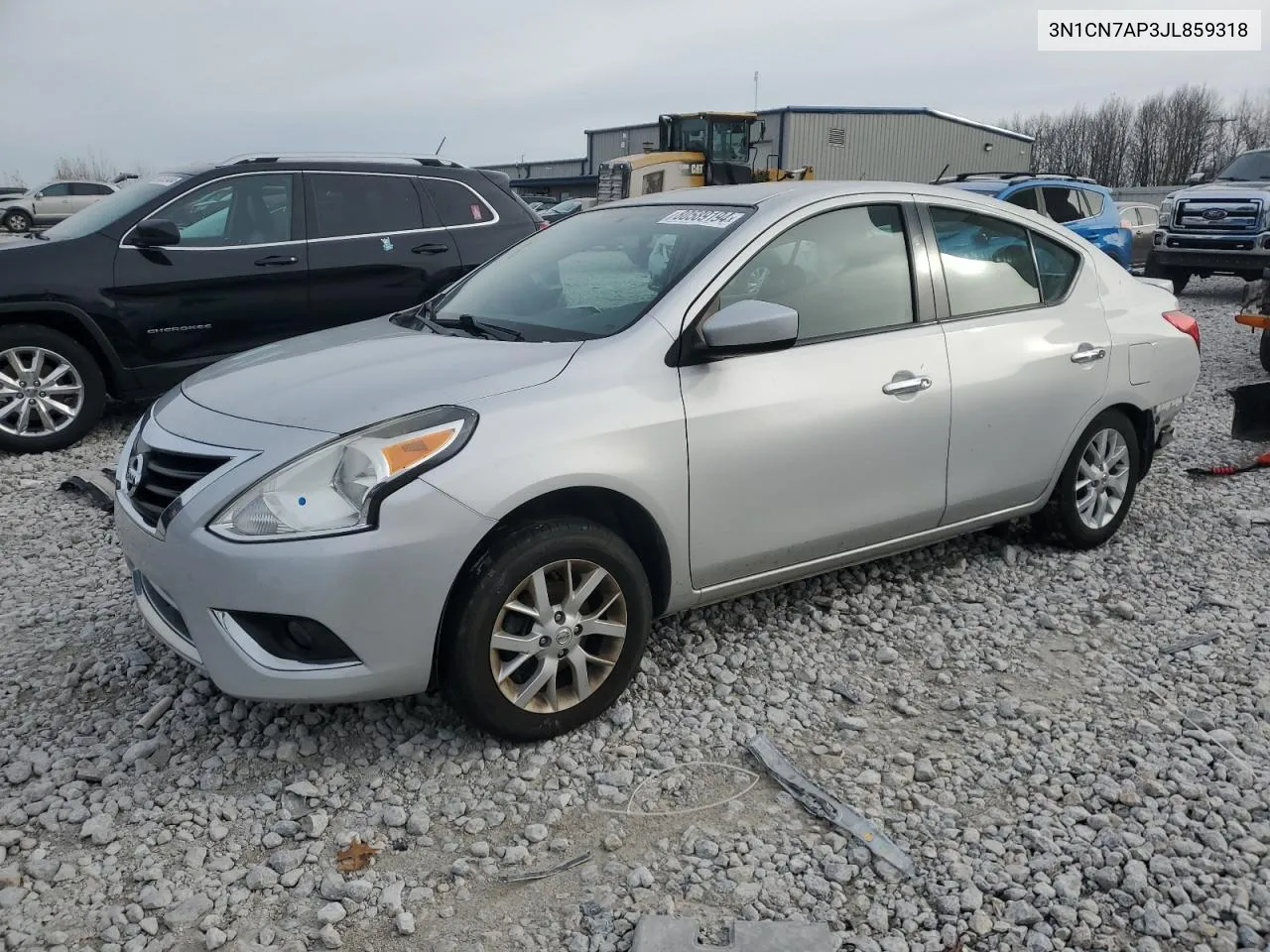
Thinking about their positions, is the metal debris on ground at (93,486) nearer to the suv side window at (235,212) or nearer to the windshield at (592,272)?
the suv side window at (235,212)

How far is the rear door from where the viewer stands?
7188mm

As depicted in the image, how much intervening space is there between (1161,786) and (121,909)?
113 inches

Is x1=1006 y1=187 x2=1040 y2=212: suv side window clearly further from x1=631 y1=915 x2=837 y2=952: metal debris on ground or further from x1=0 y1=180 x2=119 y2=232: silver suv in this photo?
x1=0 y1=180 x2=119 y2=232: silver suv

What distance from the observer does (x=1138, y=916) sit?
253 cm

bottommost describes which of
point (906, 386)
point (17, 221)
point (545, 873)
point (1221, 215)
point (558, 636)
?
point (545, 873)

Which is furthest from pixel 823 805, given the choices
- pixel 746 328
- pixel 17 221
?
pixel 17 221

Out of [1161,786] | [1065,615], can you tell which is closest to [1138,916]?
[1161,786]

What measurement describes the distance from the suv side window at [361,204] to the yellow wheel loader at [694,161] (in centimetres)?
1557

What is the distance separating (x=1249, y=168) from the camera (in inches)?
626

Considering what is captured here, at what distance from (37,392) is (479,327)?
13.8ft

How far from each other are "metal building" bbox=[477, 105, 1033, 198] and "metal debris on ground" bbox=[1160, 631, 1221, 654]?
3478cm

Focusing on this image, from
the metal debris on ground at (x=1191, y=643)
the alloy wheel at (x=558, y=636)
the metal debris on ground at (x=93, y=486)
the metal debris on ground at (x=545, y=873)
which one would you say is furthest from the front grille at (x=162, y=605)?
the metal debris on ground at (x=1191, y=643)

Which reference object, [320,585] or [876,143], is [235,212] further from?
[876,143]

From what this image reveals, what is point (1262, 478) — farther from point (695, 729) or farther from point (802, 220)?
point (695, 729)
